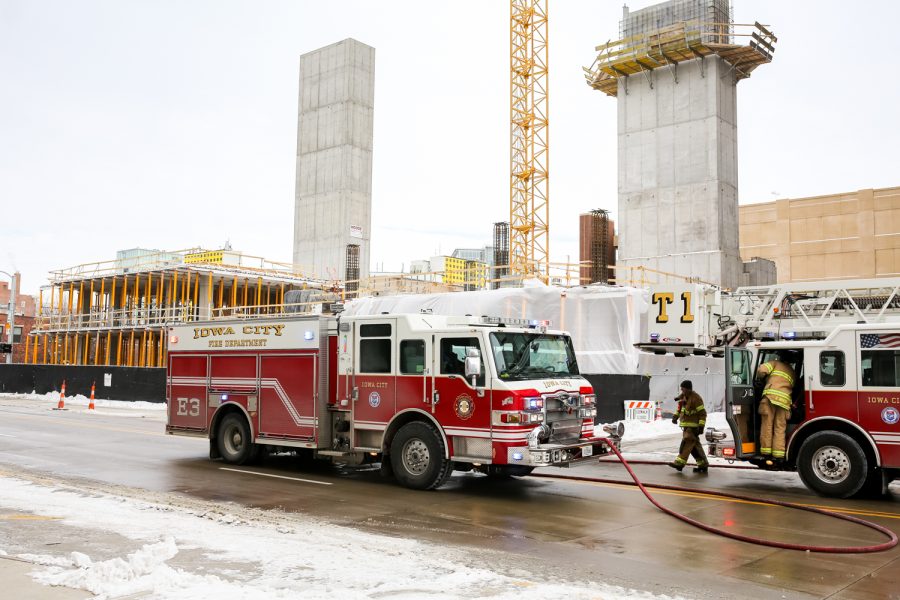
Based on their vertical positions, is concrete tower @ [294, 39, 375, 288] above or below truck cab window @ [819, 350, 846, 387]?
above

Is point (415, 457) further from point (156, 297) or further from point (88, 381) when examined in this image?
point (156, 297)

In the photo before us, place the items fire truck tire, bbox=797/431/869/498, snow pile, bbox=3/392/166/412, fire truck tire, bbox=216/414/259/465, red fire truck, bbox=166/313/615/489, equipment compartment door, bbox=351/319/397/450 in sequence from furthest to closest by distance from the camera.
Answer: snow pile, bbox=3/392/166/412
fire truck tire, bbox=216/414/259/465
equipment compartment door, bbox=351/319/397/450
fire truck tire, bbox=797/431/869/498
red fire truck, bbox=166/313/615/489

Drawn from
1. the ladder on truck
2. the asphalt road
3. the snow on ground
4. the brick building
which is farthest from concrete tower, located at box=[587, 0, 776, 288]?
the brick building

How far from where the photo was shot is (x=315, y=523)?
906cm

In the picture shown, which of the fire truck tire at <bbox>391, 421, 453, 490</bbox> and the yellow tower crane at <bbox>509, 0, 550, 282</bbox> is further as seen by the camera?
the yellow tower crane at <bbox>509, 0, 550, 282</bbox>

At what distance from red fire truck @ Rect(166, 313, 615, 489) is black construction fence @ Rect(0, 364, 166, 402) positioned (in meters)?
20.8

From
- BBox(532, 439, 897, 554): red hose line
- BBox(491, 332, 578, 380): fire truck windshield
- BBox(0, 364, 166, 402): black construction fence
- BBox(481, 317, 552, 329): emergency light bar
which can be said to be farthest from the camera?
BBox(0, 364, 166, 402): black construction fence

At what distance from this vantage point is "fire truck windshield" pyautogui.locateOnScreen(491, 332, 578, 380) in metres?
11.0

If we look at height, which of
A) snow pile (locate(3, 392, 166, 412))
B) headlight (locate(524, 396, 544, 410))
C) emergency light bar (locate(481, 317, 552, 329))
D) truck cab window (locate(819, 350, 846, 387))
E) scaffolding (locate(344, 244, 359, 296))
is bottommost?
snow pile (locate(3, 392, 166, 412))

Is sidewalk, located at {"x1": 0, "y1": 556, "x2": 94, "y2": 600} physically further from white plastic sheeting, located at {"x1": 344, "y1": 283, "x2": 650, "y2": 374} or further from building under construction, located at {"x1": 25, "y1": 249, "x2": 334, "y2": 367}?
building under construction, located at {"x1": 25, "y1": 249, "x2": 334, "y2": 367}

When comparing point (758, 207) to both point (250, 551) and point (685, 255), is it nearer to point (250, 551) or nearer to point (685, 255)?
point (685, 255)

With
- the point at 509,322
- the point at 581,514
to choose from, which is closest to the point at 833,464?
the point at 581,514

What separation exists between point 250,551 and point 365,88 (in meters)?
55.3

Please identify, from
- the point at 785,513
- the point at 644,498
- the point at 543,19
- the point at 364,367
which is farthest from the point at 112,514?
the point at 543,19
